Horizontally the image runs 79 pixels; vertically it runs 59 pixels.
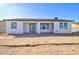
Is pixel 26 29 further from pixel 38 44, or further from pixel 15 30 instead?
pixel 38 44

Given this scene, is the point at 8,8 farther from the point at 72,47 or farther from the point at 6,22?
the point at 72,47

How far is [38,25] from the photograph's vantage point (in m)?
8.77

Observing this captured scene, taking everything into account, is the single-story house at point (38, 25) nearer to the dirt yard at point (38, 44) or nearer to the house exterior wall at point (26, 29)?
the house exterior wall at point (26, 29)

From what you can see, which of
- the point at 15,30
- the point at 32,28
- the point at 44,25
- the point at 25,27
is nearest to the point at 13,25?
the point at 15,30

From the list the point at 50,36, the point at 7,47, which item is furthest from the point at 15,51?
the point at 50,36

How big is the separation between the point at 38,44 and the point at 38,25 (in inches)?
16.7

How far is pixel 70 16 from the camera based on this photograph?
28.0 feet

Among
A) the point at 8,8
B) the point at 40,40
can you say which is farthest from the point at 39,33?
the point at 8,8

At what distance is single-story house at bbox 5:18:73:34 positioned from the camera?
28.2 feet

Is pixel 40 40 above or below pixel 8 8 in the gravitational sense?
below

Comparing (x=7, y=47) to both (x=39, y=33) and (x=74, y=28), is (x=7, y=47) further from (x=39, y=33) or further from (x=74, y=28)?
(x=74, y=28)

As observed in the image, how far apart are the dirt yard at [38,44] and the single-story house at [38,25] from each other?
0.41 feet
